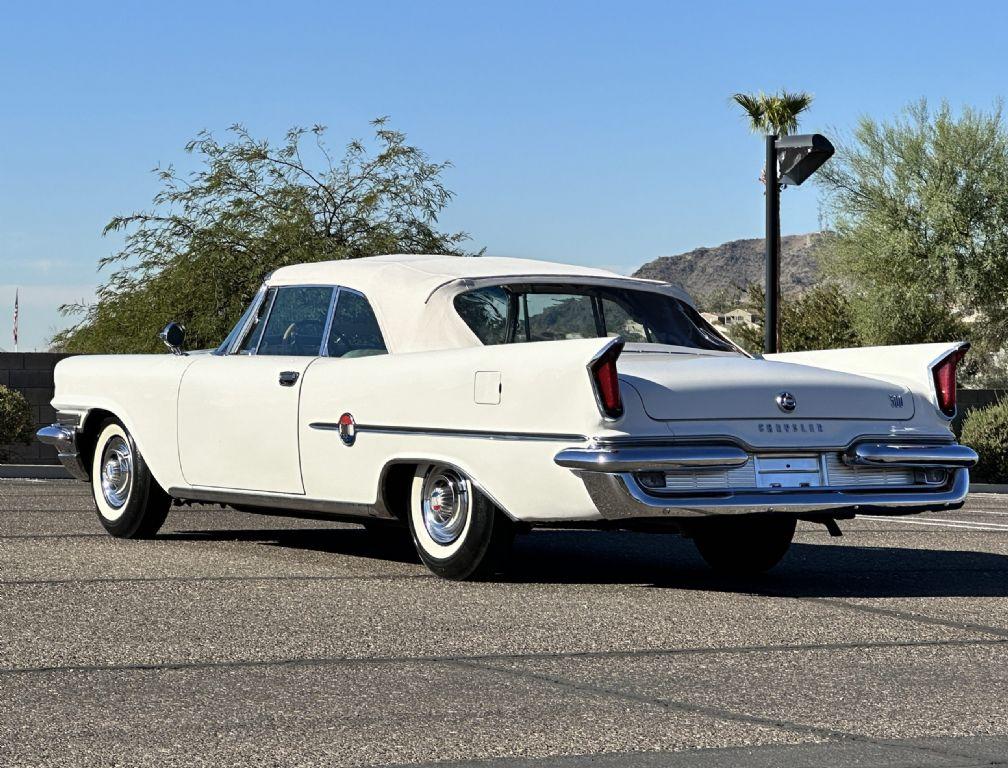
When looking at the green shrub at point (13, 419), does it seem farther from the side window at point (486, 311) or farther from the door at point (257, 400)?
the side window at point (486, 311)

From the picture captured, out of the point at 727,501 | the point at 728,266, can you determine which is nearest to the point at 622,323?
the point at 727,501

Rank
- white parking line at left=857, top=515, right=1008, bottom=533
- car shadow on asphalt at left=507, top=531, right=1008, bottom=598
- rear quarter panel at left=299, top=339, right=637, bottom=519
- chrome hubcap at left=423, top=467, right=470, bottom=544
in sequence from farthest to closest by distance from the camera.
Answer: white parking line at left=857, top=515, right=1008, bottom=533 < car shadow on asphalt at left=507, top=531, right=1008, bottom=598 < chrome hubcap at left=423, top=467, right=470, bottom=544 < rear quarter panel at left=299, top=339, right=637, bottom=519

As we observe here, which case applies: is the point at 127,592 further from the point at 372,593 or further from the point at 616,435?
the point at 616,435

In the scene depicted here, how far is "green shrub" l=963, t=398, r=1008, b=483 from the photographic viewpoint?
21688 mm

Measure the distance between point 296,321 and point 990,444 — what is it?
47.5 ft

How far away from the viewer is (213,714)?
200 inches

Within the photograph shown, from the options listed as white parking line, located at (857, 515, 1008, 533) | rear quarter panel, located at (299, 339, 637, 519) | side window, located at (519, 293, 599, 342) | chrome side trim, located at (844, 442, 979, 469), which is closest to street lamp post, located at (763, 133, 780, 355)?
white parking line, located at (857, 515, 1008, 533)

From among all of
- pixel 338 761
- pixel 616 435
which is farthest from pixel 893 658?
pixel 338 761

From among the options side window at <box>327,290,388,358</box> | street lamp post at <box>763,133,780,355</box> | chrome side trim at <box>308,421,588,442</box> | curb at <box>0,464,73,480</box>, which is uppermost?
street lamp post at <box>763,133,780,355</box>

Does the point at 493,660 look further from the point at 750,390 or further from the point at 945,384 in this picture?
the point at 945,384

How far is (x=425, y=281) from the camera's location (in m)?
8.89

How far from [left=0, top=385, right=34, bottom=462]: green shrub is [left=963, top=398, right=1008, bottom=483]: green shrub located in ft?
38.9

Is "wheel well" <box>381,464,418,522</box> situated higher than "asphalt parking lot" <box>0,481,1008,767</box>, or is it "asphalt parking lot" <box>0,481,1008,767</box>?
"wheel well" <box>381,464,418,522</box>

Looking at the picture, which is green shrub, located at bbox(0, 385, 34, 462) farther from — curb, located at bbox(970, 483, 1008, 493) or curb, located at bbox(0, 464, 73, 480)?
curb, located at bbox(970, 483, 1008, 493)
